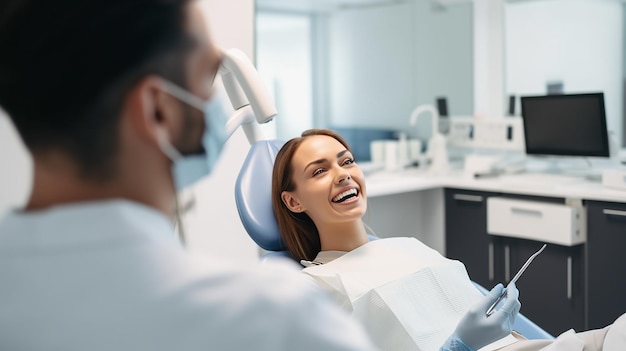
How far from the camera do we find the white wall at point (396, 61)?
161 inches

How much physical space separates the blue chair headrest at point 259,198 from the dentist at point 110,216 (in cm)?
133

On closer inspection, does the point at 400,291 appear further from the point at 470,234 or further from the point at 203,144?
the point at 470,234

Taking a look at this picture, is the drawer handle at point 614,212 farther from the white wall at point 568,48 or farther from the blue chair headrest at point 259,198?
the blue chair headrest at point 259,198

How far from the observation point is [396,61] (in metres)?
4.58

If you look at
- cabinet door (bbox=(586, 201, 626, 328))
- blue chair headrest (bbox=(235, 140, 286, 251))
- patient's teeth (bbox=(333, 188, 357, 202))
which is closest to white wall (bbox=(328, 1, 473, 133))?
cabinet door (bbox=(586, 201, 626, 328))

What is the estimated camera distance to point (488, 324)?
4.84ft

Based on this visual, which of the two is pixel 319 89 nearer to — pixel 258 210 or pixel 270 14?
pixel 270 14

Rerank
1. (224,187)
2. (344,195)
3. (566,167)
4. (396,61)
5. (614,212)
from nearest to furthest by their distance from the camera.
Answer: (344,195) < (224,187) < (614,212) < (566,167) < (396,61)

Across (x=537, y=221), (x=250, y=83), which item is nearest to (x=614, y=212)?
(x=537, y=221)

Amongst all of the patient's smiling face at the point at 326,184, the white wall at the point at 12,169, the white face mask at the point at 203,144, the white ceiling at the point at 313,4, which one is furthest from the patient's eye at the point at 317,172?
the white ceiling at the point at 313,4

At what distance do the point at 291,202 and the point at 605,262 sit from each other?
58.0 inches

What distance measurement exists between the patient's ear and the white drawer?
134 cm

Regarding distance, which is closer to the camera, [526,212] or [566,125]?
[526,212]

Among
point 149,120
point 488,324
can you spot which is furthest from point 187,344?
point 488,324
